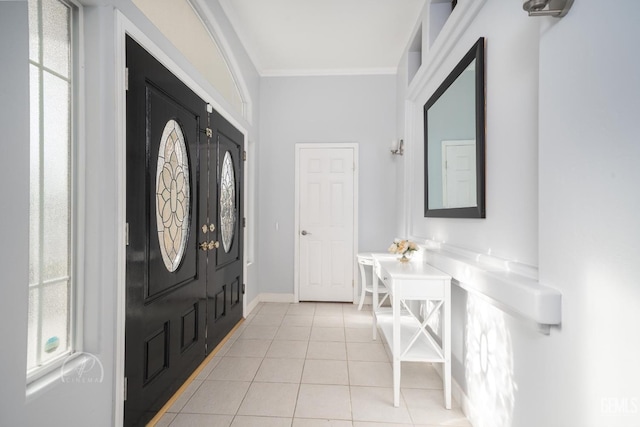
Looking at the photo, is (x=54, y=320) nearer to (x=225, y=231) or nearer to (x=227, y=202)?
(x=225, y=231)

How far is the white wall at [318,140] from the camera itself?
400 cm

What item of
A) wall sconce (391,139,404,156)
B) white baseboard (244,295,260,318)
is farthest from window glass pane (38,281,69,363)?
wall sconce (391,139,404,156)

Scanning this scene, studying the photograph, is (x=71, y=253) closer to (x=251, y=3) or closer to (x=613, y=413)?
(x=613, y=413)

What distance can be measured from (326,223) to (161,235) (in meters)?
2.54

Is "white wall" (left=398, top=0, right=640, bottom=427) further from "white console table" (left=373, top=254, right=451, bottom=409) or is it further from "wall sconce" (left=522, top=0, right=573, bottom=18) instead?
"white console table" (left=373, top=254, right=451, bottom=409)

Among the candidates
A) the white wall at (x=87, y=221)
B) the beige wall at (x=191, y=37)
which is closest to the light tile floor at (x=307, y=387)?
the white wall at (x=87, y=221)

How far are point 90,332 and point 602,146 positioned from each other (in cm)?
197

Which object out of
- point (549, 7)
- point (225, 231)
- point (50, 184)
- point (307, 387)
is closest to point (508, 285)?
point (549, 7)

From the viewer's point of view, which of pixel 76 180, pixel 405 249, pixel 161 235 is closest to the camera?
pixel 76 180

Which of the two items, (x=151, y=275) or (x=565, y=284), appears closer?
(x=565, y=284)

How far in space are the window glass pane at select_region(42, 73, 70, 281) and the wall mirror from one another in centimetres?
194

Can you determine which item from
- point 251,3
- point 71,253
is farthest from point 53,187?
point 251,3

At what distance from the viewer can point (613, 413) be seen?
2.60 ft

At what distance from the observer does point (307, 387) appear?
2023 mm
